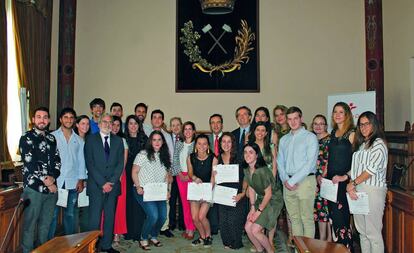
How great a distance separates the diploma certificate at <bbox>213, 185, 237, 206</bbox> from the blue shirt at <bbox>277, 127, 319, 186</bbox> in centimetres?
58

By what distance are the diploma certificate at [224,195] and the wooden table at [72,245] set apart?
5.72ft

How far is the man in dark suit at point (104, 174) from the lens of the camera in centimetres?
395

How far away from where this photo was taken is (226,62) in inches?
270

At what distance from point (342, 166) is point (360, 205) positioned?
1.39 ft

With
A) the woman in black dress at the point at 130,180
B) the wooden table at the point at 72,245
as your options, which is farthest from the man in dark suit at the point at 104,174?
the wooden table at the point at 72,245

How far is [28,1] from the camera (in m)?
5.29

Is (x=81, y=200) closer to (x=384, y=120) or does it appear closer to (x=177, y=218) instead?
(x=177, y=218)

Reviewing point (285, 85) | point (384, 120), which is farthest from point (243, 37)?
point (384, 120)

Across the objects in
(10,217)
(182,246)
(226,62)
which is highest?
(226,62)

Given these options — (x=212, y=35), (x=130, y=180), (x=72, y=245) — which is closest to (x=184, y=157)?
(x=130, y=180)

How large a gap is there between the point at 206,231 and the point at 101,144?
149 centimetres

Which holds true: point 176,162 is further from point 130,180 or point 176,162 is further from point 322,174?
point 322,174

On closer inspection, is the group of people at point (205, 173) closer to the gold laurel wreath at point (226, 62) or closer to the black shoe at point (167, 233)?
the black shoe at point (167, 233)

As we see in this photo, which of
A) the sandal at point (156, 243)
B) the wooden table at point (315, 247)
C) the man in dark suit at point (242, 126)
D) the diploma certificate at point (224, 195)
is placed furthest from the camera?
the man in dark suit at point (242, 126)
